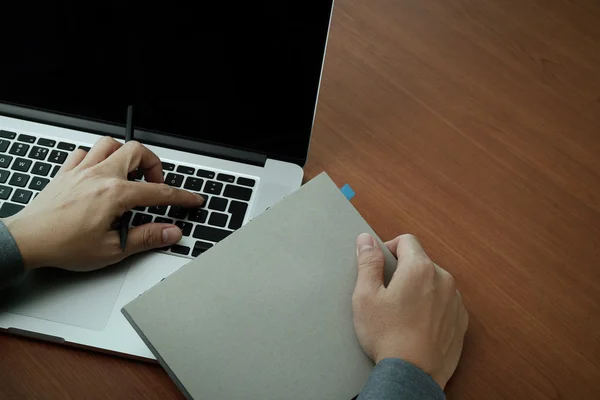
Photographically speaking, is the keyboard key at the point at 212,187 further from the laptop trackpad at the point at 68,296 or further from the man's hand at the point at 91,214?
the laptop trackpad at the point at 68,296

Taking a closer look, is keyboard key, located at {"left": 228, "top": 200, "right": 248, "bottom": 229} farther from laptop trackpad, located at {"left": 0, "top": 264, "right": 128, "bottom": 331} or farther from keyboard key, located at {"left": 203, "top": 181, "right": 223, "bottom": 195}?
laptop trackpad, located at {"left": 0, "top": 264, "right": 128, "bottom": 331}

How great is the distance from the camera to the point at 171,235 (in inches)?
25.1

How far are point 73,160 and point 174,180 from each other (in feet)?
0.40

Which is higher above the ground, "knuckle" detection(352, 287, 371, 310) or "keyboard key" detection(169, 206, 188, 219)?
"knuckle" detection(352, 287, 371, 310)

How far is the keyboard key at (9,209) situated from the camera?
2.18 ft

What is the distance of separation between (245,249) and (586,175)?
0.52m

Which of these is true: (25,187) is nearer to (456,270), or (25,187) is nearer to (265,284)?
(265,284)

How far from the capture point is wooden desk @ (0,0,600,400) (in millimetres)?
629

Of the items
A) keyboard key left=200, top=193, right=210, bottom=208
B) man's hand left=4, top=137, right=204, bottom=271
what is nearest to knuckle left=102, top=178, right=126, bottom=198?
man's hand left=4, top=137, right=204, bottom=271

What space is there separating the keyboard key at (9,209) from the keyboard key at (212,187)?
0.72 feet

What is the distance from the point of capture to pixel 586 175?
0.79m

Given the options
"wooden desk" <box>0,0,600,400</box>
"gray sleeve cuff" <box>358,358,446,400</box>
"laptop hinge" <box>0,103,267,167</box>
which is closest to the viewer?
"gray sleeve cuff" <box>358,358,446,400</box>

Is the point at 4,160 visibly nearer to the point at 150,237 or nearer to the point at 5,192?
the point at 5,192

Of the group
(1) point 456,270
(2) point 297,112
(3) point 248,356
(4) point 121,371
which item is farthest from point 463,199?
(4) point 121,371
